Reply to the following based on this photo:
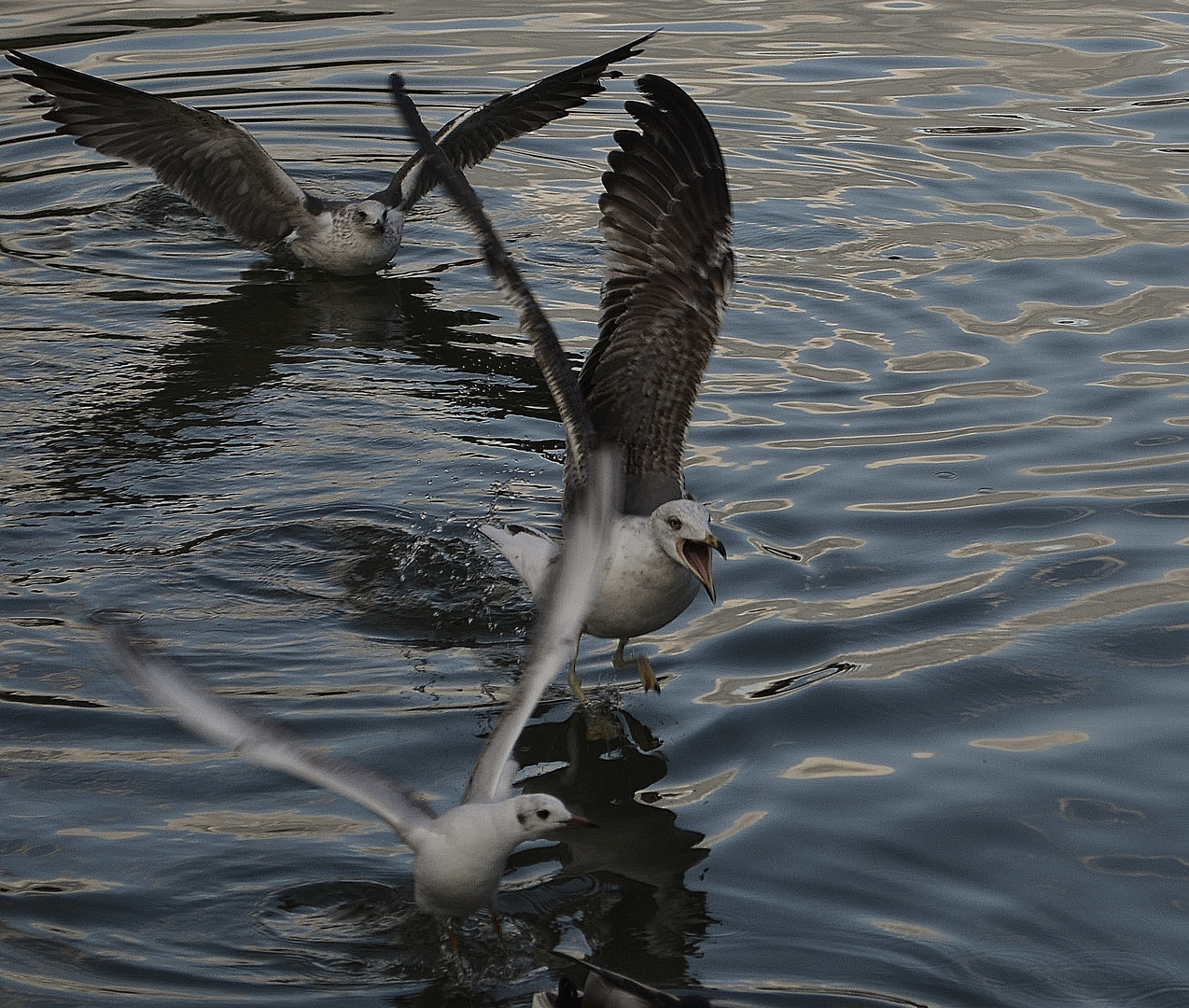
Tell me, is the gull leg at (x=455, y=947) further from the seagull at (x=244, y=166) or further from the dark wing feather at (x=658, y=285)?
the seagull at (x=244, y=166)

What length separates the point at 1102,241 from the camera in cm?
1119

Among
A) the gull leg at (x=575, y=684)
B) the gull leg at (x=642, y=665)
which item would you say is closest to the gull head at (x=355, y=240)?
the gull leg at (x=642, y=665)

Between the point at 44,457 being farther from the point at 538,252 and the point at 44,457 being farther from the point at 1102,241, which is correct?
the point at 1102,241

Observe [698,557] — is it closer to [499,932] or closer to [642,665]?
[642,665]

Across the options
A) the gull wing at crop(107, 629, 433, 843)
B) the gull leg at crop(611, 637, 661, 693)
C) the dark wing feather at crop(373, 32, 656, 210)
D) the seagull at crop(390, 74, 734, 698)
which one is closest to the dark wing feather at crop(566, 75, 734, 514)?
the seagull at crop(390, 74, 734, 698)

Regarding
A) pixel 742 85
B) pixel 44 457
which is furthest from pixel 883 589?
pixel 742 85

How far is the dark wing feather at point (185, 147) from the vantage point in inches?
411

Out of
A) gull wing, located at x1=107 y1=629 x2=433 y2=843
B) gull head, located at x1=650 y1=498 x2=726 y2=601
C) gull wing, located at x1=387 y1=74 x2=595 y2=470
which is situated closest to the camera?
gull wing, located at x1=107 y1=629 x2=433 y2=843

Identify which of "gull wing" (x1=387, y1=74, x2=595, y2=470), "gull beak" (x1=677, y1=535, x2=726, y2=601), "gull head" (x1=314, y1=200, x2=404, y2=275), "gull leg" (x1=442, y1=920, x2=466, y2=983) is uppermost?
"gull wing" (x1=387, y1=74, x2=595, y2=470)

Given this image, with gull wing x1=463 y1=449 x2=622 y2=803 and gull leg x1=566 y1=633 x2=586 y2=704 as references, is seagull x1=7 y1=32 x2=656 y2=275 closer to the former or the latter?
gull leg x1=566 y1=633 x2=586 y2=704

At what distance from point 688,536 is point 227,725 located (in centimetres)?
214

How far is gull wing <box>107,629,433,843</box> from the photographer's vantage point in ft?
13.9

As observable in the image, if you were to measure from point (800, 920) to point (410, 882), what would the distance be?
1.16 m

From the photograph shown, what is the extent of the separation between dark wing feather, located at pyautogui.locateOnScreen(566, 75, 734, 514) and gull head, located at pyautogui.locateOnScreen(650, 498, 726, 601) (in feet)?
2.03
